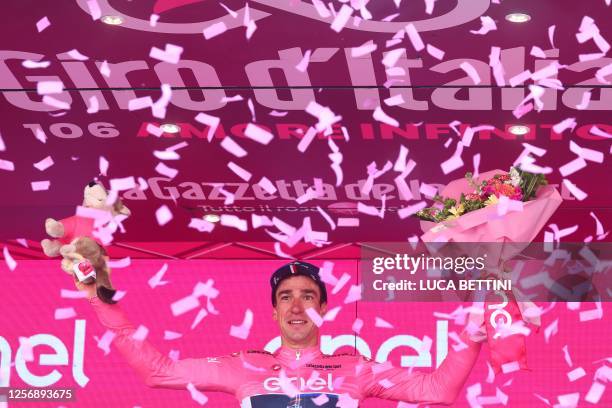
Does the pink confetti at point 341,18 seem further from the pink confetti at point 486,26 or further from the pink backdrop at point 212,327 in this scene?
the pink backdrop at point 212,327

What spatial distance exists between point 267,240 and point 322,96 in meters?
2.13

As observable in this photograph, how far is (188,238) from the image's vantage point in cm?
793

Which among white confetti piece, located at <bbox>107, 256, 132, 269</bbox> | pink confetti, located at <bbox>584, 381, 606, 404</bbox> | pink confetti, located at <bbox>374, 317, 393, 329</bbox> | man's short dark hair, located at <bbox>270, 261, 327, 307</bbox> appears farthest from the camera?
white confetti piece, located at <bbox>107, 256, 132, 269</bbox>

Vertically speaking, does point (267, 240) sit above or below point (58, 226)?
above

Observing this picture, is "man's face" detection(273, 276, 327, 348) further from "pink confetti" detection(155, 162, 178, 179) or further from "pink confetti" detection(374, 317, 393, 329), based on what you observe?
"pink confetti" detection(374, 317, 393, 329)

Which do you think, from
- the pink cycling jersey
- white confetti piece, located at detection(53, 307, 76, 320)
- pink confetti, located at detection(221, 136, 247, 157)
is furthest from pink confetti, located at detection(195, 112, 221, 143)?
white confetti piece, located at detection(53, 307, 76, 320)

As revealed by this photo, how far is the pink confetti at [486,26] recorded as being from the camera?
519cm

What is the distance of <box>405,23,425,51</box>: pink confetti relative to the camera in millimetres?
5273

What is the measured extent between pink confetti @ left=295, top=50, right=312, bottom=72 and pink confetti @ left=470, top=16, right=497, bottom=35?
78cm

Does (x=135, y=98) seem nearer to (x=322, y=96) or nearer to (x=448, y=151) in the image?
(x=322, y=96)

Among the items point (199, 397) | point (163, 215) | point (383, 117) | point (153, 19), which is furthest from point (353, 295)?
point (153, 19)

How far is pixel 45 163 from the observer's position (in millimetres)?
6922

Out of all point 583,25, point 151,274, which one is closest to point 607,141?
point 583,25

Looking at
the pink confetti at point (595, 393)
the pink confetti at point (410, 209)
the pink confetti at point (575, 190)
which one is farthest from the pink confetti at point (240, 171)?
the pink confetti at point (595, 393)
